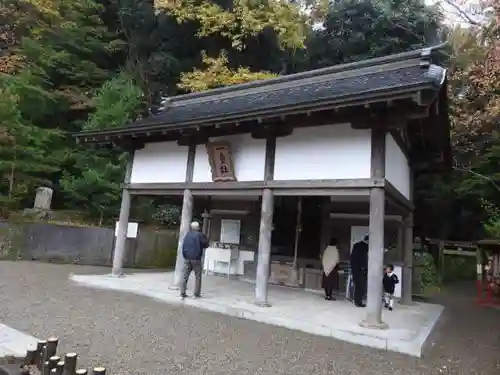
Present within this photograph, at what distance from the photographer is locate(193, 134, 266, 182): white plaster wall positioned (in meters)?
7.97

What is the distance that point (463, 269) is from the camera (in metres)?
17.6

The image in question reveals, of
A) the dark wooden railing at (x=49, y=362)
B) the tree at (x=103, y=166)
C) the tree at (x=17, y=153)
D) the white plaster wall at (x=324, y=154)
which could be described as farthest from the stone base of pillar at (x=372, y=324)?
the tree at (x=17, y=153)

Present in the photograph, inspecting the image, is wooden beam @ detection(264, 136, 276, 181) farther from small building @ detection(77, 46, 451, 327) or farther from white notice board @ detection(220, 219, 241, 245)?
white notice board @ detection(220, 219, 241, 245)

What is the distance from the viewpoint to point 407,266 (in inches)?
375

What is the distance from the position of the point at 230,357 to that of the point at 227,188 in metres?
4.10

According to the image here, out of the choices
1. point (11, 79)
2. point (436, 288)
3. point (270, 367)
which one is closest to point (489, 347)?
point (270, 367)

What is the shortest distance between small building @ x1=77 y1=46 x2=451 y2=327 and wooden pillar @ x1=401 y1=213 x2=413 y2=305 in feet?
0.10

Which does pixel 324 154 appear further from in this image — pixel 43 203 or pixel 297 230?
pixel 43 203

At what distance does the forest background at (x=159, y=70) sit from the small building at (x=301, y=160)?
448 centimetres

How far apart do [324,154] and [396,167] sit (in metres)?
1.81

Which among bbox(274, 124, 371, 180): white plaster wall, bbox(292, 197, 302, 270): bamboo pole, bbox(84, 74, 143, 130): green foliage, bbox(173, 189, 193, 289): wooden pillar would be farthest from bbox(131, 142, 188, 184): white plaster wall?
bbox(84, 74, 143, 130): green foliage

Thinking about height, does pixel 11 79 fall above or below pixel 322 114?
above

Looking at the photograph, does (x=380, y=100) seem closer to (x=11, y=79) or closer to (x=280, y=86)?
(x=280, y=86)

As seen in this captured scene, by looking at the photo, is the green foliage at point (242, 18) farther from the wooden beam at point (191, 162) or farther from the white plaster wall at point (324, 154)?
the white plaster wall at point (324, 154)
